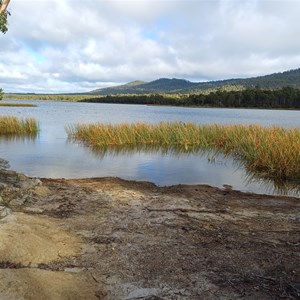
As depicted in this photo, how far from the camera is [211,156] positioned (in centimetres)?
1722

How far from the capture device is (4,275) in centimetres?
384

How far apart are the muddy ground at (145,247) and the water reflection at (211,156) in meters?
2.80

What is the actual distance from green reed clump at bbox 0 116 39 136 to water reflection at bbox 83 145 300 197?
8.14m

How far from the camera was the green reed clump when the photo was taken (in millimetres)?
25109

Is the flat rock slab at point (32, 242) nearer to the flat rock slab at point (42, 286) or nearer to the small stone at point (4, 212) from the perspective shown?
the small stone at point (4, 212)

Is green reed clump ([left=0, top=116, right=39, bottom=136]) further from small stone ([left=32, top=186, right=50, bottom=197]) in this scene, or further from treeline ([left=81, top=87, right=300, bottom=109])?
treeline ([left=81, top=87, right=300, bottom=109])

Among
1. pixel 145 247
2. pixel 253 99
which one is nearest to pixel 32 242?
pixel 145 247

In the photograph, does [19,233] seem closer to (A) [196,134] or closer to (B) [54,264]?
(B) [54,264]

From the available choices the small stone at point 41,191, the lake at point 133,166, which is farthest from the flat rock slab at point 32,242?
the lake at point 133,166

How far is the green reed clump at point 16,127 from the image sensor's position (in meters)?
25.1

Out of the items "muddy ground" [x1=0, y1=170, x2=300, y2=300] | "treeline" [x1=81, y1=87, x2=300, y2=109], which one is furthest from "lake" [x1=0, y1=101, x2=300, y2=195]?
"treeline" [x1=81, y1=87, x2=300, y2=109]

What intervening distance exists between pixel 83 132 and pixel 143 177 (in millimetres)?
11154

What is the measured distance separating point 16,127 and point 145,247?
22.2m

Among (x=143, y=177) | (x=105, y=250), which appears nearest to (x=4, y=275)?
(x=105, y=250)
